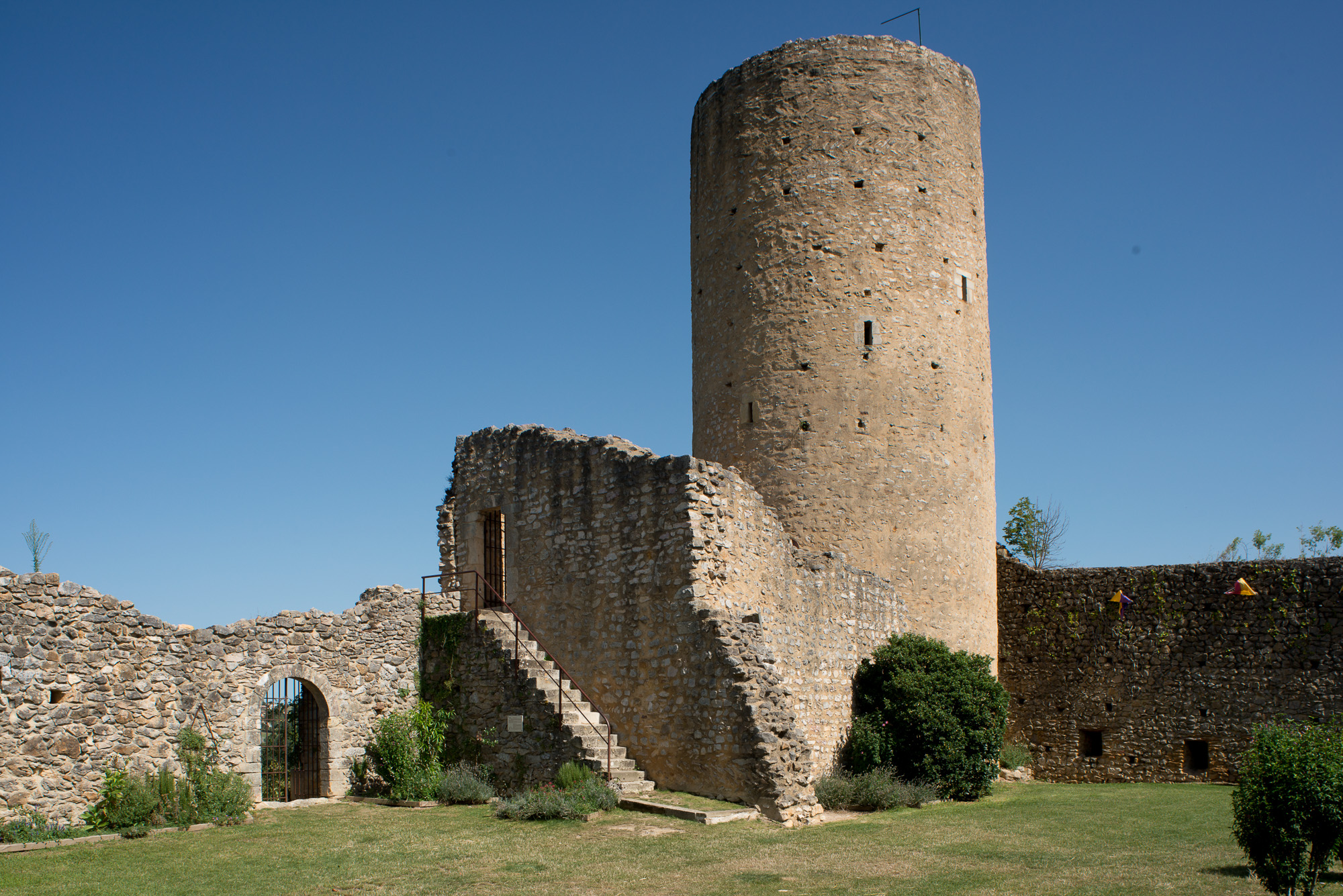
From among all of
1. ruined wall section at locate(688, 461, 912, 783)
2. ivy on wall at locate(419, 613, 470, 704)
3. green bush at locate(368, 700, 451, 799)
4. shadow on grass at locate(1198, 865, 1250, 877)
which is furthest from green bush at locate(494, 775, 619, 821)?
shadow on grass at locate(1198, 865, 1250, 877)

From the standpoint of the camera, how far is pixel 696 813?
1201cm

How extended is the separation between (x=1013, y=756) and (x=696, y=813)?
984 centimetres

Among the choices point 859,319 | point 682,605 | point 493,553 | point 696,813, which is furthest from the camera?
point 859,319

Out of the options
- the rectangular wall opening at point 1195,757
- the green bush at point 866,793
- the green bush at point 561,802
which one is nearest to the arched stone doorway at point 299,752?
the green bush at point 561,802

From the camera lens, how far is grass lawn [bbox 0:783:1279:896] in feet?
30.2

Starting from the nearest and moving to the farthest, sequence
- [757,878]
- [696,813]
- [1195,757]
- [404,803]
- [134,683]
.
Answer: [757,878] < [696,813] < [134,683] < [404,803] < [1195,757]

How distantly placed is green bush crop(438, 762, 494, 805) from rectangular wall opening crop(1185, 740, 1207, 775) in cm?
1227

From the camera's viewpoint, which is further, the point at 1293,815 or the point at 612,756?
the point at 612,756

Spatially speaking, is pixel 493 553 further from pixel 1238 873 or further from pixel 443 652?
pixel 1238 873

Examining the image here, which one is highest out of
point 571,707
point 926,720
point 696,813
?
point 571,707

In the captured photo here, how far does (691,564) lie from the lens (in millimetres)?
13961

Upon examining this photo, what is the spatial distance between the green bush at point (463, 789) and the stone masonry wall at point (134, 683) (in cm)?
160

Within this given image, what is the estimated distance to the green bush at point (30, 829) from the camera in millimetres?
11070

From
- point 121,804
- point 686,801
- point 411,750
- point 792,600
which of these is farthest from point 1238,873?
point 121,804
